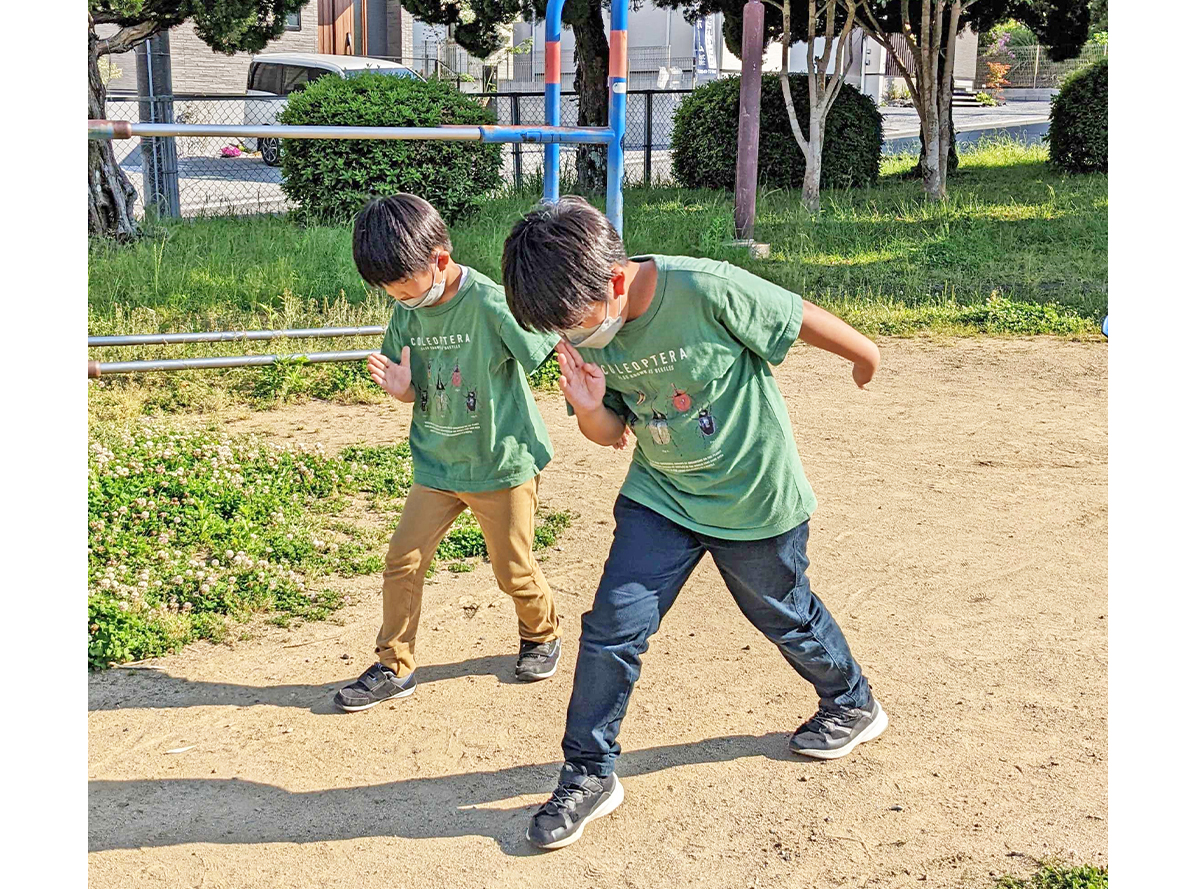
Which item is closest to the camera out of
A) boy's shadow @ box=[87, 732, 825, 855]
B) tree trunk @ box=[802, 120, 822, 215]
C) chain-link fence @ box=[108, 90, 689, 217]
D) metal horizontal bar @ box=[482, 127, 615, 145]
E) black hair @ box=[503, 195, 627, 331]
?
black hair @ box=[503, 195, 627, 331]

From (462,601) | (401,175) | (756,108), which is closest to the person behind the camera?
(462,601)

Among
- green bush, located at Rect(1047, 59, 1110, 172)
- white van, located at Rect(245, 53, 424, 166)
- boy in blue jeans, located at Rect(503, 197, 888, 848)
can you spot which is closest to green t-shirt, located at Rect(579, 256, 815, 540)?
boy in blue jeans, located at Rect(503, 197, 888, 848)

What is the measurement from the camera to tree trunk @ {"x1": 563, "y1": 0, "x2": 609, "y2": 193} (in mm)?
15212

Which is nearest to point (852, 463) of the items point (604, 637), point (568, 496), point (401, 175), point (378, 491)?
point (568, 496)

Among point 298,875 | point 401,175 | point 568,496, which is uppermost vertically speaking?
point 401,175

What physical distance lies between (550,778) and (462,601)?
1182mm

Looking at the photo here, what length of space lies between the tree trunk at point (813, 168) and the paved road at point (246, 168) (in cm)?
396

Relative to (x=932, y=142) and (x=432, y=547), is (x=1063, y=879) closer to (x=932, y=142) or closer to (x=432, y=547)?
(x=432, y=547)

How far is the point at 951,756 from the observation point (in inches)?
126

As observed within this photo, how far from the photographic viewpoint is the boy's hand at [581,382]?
2.81 metres

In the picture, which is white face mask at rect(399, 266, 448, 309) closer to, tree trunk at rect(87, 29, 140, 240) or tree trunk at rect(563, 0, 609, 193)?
tree trunk at rect(87, 29, 140, 240)

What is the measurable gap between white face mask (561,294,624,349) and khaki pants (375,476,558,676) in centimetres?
72

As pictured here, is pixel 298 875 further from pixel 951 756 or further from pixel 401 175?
pixel 401 175

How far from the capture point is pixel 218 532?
15.3 ft
